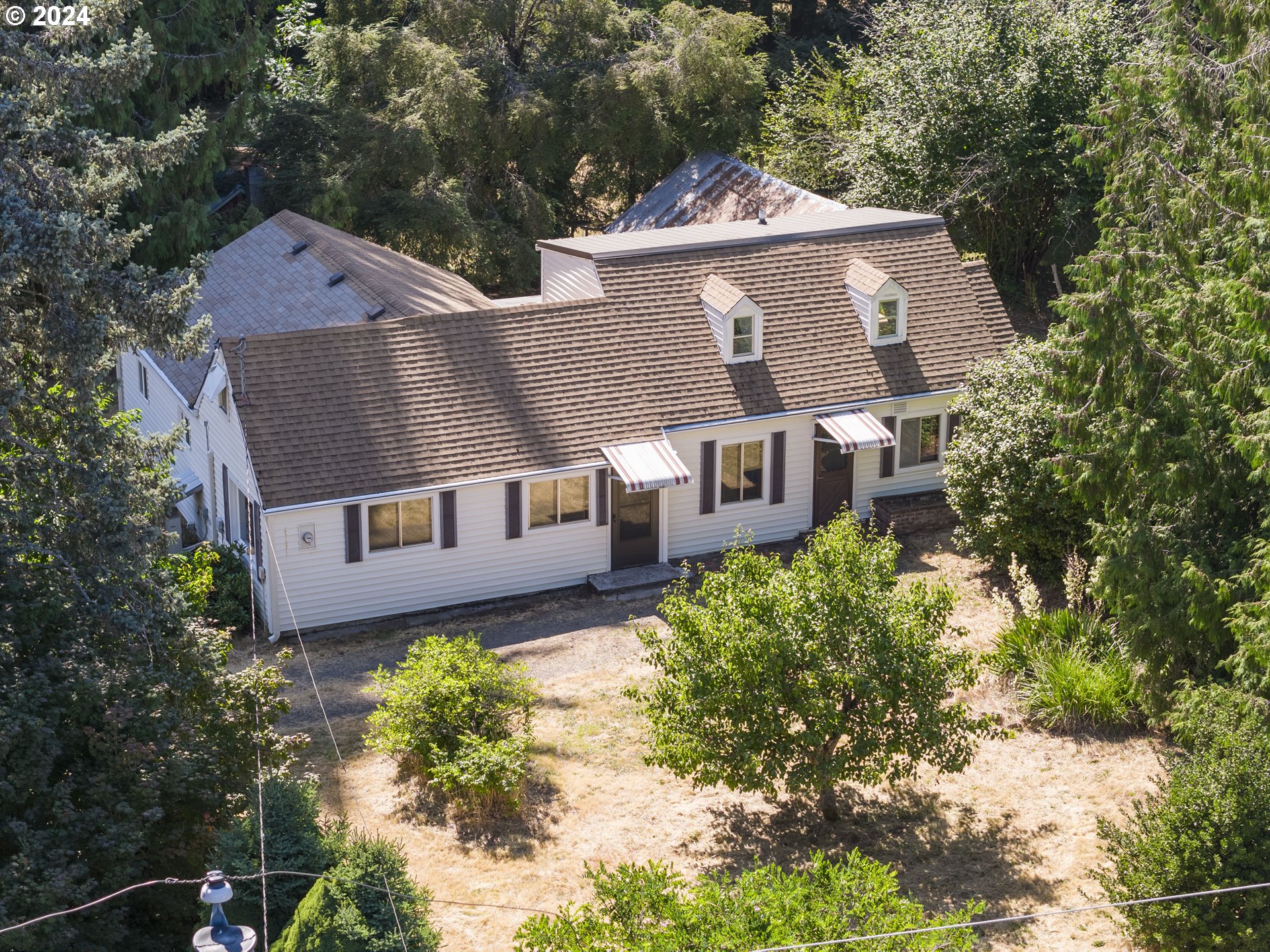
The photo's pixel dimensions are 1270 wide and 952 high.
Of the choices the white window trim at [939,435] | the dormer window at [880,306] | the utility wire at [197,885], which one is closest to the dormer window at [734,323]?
the dormer window at [880,306]

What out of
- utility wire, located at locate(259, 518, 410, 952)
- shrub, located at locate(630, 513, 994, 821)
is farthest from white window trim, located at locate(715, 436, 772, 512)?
shrub, located at locate(630, 513, 994, 821)

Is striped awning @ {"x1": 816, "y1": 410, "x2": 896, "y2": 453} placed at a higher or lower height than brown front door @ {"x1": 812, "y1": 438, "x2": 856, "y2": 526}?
higher

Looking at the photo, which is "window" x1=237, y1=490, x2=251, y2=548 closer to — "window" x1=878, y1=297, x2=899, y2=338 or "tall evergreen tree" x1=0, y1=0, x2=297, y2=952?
"tall evergreen tree" x1=0, y1=0, x2=297, y2=952

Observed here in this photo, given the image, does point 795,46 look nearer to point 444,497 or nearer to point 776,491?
point 776,491

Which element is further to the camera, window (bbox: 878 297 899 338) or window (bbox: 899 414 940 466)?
window (bbox: 899 414 940 466)

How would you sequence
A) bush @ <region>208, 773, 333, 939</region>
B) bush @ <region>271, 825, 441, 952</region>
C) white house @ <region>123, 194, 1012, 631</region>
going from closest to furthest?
bush @ <region>271, 825, 441, 952</region>
bush @ <region>208, 773, 333, 939</region>
white house @ <region>123, 194, 1012, 631</region>

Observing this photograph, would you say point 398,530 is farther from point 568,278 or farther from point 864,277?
point 864,277

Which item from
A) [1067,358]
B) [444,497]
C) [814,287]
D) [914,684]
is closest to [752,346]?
[814,287]
